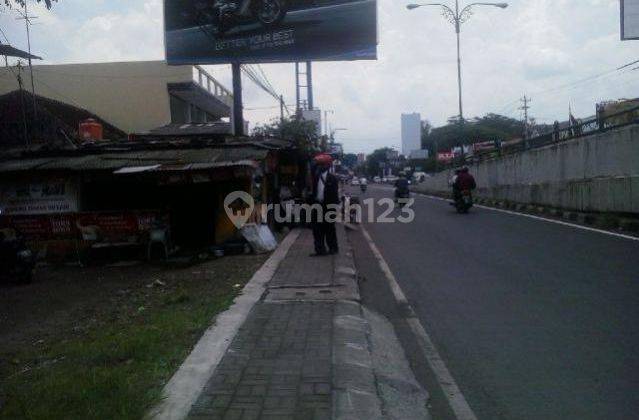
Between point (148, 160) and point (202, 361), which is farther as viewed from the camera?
point (148, 160)

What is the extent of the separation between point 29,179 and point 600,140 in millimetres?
15012

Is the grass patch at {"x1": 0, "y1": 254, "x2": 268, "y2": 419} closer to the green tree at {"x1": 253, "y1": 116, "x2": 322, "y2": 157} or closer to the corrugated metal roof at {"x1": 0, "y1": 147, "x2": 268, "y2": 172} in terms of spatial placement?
the corrugated metal roof at {"x1": 0, "y1": 147, "x2": 268, "y2": 172}

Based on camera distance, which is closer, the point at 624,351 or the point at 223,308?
the point at 624,351

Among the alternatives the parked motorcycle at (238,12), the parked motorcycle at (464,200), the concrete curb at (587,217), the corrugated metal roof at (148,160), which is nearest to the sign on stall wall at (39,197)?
the corrugated metal roof at (148,160)

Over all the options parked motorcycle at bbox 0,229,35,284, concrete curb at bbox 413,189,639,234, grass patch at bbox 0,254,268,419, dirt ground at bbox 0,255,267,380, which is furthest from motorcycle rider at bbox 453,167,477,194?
grass patch at bbox 0,254,268,419

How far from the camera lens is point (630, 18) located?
90.0ft

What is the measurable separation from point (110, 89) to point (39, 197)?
705 inches

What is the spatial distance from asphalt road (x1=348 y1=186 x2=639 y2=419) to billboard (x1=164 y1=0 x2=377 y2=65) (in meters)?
8.90

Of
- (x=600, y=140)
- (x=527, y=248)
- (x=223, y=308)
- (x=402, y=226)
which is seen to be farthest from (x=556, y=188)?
(x=223, y=308)

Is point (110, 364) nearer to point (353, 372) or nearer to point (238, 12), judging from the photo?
point (353, 372)

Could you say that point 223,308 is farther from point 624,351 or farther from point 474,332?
point 624,351

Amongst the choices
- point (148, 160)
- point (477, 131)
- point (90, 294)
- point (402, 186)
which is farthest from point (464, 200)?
point (477, 131)

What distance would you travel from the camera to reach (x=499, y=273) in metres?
10.6

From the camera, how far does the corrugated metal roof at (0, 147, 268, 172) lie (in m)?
14.4
